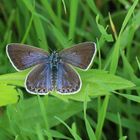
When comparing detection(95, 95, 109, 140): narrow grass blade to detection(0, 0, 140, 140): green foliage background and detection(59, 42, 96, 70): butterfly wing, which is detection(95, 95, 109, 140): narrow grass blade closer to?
detection(0, 0, 140, 140): green foliage background

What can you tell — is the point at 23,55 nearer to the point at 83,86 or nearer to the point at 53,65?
the point at 53,65

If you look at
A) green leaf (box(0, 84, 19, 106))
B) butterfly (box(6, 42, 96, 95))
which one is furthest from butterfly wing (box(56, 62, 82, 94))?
green leaf (box(0, 84, 19, 106))

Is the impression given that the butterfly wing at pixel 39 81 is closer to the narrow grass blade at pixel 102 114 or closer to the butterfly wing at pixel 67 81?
the butterfly wing at pixel 67 81

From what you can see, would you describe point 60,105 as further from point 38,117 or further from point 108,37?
point 108,37

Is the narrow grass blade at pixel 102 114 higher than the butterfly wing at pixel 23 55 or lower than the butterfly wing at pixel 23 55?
lower

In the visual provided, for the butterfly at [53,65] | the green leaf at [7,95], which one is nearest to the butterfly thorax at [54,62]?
the butterfly at [53,65]

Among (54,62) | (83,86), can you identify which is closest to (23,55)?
(54,62)
